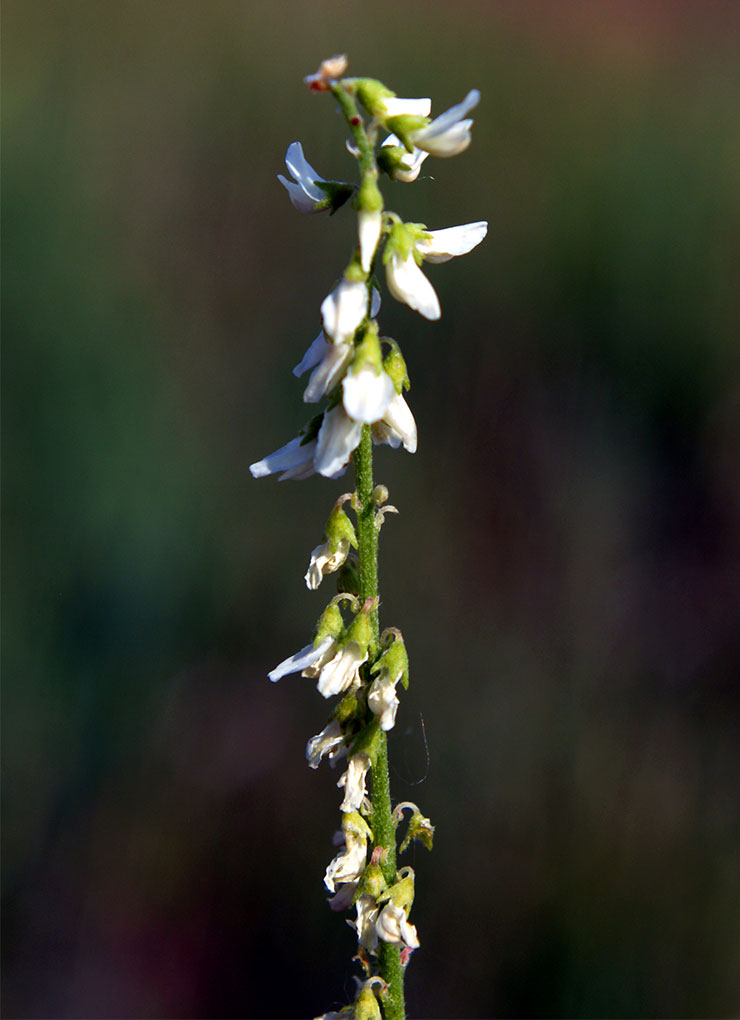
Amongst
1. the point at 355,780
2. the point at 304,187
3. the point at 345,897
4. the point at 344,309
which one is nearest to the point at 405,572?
the point at 345,897

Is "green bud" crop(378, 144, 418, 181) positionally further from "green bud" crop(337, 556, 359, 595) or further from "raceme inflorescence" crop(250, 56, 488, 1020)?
"green bud" crop(337, 556, 359, 595)

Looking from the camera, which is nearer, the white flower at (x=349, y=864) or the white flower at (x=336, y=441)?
the white flower at (x=336, y=441)

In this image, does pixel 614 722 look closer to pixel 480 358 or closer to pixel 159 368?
pixel 480 358

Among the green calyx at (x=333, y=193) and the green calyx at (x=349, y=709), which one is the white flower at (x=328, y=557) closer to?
the green calyx at (x=349, y=709)

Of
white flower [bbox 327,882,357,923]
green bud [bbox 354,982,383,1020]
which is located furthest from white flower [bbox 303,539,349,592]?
green bud [bbox 354,982,383,1020]

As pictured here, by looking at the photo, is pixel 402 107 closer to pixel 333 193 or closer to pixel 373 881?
pixel 333 193

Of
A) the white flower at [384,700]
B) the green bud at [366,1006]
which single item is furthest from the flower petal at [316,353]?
the green bud at [366,1006]

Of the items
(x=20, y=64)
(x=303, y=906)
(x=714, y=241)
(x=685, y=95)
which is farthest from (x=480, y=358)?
(x=20, y=64)
